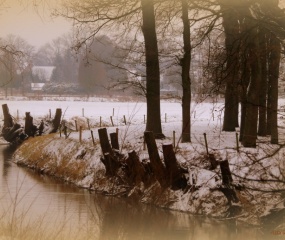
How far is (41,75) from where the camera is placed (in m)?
81.3

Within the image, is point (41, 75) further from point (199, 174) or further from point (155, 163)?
point (199, 174)

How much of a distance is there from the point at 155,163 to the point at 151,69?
5164mm

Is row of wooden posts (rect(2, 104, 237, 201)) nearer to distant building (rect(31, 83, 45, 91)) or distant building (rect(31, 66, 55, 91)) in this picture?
distant building (rect(31, 83, 45, 91))

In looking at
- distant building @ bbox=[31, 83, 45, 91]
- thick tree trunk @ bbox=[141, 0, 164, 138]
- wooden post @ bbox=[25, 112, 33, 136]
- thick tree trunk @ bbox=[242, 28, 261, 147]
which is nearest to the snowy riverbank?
thick tree trunk @ bbox=[242, 28, 261, 147]

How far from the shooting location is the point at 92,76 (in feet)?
225

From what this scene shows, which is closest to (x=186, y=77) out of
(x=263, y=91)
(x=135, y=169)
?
(x=263, y=91)

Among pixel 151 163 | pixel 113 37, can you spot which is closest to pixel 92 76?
pixel 113 37

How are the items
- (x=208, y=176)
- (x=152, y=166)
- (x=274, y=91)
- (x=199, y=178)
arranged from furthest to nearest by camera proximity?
(x=274, y=91)
(x=152, y=166)
(x=199, y=178)
(x=208, y=176)

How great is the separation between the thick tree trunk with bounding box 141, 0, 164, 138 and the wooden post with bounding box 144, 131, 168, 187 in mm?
3868

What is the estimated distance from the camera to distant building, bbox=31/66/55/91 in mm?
80125

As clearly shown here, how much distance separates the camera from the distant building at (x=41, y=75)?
8012 cm

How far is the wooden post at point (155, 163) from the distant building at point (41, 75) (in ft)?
207

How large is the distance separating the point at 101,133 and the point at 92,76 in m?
49.3

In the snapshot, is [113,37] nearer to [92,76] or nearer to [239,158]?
[239,158]
